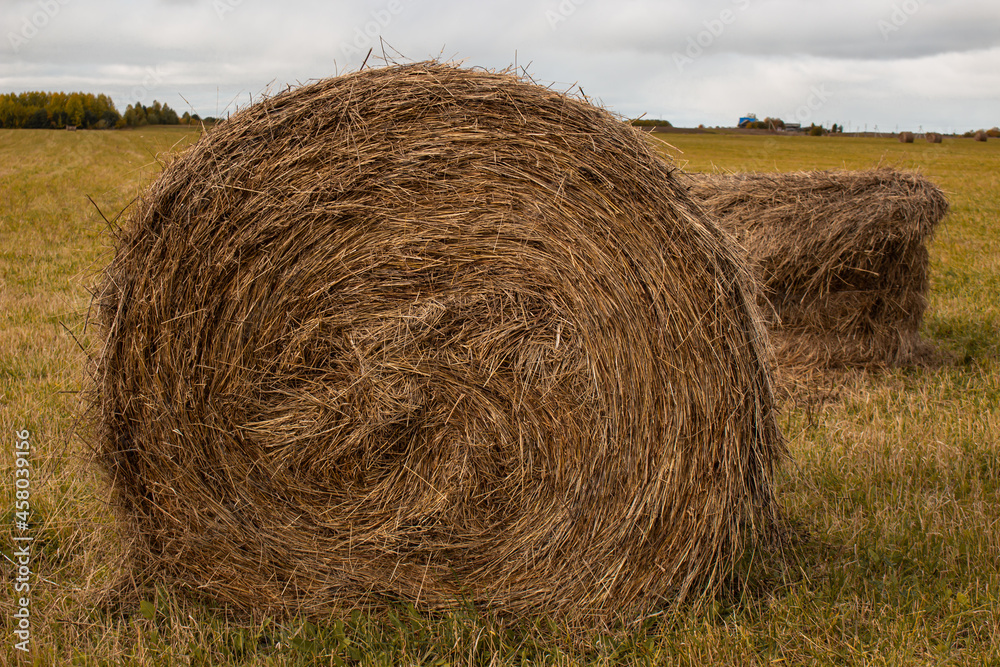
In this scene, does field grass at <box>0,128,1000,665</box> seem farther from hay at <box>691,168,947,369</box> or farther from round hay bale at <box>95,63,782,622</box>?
hay at <box>691,168,947,369</box>

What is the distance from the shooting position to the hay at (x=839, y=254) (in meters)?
6.35

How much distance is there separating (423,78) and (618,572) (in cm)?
233

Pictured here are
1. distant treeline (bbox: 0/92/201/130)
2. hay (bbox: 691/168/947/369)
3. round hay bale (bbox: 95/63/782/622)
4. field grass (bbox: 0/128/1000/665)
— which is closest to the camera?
field grass (bbox: 0/128/1000/665)

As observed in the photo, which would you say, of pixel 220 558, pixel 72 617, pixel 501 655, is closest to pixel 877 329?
pixel 501 655

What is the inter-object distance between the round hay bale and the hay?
3489 millimetres

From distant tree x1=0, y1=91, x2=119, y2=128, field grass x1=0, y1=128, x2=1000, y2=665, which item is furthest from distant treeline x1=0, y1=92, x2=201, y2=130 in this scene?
field grass x1=0, y1=128, x2=1000, y2=665

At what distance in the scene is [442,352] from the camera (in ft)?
10.7

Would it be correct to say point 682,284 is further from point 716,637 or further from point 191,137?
point 191,137

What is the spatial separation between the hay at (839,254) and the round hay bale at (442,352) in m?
3.49

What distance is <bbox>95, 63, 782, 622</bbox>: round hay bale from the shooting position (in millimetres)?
3186

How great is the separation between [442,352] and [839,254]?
175 inches

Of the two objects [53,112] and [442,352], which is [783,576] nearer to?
[442,352]

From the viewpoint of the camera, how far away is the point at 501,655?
309 centimetres

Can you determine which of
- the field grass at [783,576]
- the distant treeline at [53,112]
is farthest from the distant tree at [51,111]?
the field grass at [783,576]
